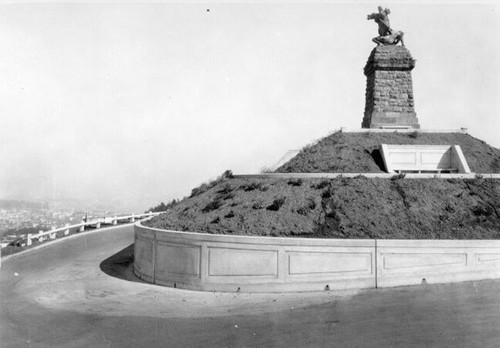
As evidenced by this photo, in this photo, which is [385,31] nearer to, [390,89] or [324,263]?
[390,89]

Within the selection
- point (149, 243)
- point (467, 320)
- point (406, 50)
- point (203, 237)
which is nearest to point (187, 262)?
point (203, 237)

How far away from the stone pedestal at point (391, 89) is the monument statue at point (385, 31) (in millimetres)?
701

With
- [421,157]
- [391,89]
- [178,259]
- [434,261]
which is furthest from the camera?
[391,89]

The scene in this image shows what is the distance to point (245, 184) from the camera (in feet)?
55.3

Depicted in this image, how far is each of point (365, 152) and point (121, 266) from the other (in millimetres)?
11837

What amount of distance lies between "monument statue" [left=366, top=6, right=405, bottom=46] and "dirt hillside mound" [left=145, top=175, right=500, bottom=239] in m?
12.8

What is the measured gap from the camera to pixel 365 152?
21156mm

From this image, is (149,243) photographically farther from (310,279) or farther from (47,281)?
(310,279)

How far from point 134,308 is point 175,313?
1.20 metres

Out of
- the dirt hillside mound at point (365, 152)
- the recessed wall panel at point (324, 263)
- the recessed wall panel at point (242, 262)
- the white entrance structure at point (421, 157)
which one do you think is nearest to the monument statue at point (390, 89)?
the dirt hillside mound at point (365, 152)

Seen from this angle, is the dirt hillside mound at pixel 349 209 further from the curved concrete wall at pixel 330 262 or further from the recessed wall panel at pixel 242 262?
the recessed wall panel at pixel 242 262

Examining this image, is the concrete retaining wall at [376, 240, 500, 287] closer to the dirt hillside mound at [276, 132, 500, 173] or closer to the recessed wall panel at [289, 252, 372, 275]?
the recessed wall panel at [289, 252, 372, 275]

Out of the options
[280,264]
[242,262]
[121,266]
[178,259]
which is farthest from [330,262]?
[121,266]

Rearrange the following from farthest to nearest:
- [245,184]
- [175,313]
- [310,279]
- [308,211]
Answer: [245,184], [308,211], [310,279], [175,313]
